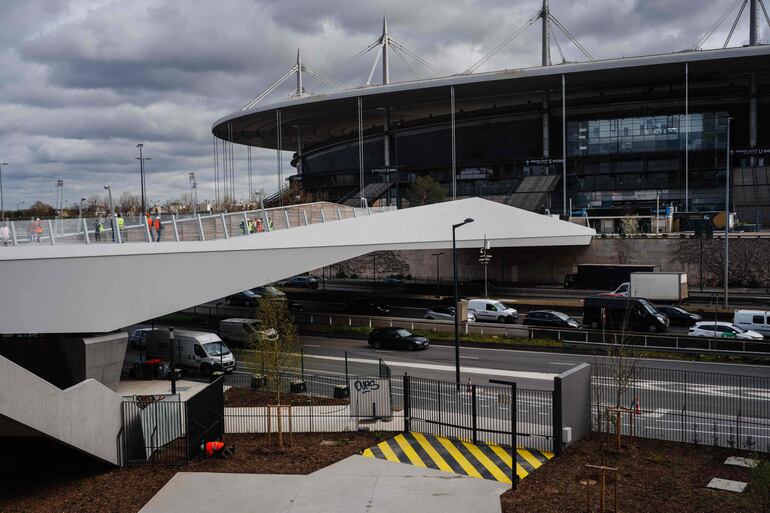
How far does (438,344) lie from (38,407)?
23.1 metres

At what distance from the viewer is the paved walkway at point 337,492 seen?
13570mm

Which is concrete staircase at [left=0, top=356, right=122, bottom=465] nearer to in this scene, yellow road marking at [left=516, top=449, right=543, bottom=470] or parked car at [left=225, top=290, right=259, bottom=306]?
yellow road marking at [left=516, top=449, right=543, bottom=470]

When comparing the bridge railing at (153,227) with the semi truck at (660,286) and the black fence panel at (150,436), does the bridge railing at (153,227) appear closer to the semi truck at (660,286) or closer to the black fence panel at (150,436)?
the black fence panel at (150,436)

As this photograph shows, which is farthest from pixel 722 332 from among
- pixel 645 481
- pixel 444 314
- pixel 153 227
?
pixel 153 227

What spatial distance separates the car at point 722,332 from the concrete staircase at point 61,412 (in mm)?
26176

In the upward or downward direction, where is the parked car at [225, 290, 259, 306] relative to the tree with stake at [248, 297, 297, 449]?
downward

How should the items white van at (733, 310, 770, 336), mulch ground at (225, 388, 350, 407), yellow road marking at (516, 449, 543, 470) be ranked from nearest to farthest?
1. yellow road marking at (516, 449, 543, 470)
2. mulch ground at (225, 388, 350, 407)
3. white van at (733, 310, 770, 336)

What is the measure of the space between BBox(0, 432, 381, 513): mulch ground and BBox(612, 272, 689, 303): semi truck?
97.2ft

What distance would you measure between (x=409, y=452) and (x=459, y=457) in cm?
128

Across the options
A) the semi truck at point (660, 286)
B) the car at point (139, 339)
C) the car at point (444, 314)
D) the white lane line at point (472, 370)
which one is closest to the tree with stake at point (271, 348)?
Result: the white lane line at point (472, 370)

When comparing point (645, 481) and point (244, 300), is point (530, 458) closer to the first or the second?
point (645, 481)

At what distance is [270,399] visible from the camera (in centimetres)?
2236

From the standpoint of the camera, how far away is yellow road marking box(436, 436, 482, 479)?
50.5 ft

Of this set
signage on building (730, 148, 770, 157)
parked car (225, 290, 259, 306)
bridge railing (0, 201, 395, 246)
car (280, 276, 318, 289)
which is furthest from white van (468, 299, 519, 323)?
signage on building (730, 148, 770, 157)
